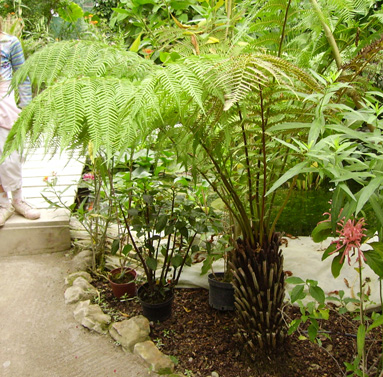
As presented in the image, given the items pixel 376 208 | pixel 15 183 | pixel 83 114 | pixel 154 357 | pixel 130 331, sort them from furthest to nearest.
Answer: pixel 15 183 → pixel 130 331 → pixel 154 357 → pixel 83 114 → pixel 376 208

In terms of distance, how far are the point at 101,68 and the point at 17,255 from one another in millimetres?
1720

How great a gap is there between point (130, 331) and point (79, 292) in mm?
488

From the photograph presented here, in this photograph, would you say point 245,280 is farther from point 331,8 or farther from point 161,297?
point 331,8

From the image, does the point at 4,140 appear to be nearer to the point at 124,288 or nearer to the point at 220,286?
the point at 124,288

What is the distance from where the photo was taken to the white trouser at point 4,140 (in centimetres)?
254

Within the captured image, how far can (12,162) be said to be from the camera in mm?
2676

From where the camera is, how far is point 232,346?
176cm

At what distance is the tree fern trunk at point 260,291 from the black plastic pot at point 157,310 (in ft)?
A: 1.56

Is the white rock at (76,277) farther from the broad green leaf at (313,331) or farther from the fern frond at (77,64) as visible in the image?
the broad green leaf at (313,331)

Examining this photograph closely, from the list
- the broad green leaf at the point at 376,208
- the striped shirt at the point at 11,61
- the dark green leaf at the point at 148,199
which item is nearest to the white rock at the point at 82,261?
the dark green leaf at the point at 148,199

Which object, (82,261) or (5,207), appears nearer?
(82,261)

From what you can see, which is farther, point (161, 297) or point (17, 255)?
point (17, 255)

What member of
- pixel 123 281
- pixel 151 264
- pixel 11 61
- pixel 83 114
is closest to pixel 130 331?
pixel 151 264

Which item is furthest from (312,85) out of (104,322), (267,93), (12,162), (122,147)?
(12,162)
